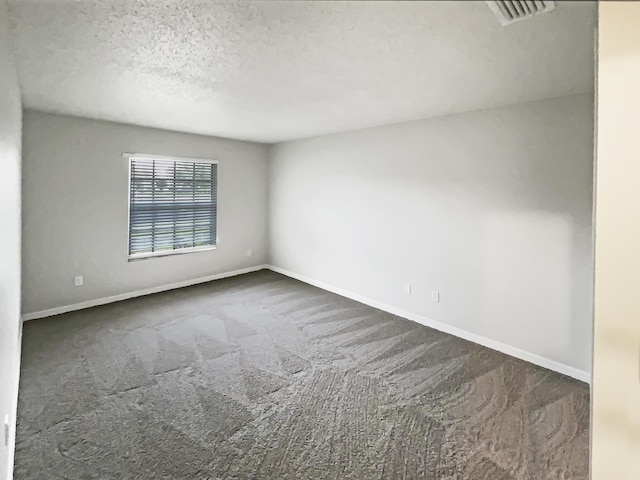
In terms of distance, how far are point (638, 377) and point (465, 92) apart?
86.0 inches

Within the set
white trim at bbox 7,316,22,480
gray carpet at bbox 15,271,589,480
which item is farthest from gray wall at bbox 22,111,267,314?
white trim at bbox 7,316,22,480

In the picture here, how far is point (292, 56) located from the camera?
73.6 inches

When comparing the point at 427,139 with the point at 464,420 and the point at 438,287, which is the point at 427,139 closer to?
the point at 438,287

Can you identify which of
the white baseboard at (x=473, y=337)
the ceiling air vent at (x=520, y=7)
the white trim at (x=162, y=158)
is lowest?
the white baseboard at (x=473, y=337)

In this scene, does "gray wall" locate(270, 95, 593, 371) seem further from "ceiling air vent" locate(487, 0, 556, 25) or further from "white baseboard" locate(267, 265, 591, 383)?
"ceiling air vent" locate(487, 0, 556, 25)

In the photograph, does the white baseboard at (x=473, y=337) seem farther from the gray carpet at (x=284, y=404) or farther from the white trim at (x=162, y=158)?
the white trim at (x=162, y=158)

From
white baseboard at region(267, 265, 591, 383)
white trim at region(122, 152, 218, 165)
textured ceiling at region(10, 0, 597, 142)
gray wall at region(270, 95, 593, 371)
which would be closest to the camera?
textured ceiling at region(10, 0, 597, 142)

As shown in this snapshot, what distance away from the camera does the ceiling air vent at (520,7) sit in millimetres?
521

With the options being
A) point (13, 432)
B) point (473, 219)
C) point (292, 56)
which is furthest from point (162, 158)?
point (473, 219)

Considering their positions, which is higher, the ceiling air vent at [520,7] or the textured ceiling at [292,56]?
the textured ceiling at [292,56]

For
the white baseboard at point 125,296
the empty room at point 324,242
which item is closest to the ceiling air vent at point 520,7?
the empty room at point 324,242

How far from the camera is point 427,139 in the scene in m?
3.27

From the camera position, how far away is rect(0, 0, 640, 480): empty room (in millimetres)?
1438

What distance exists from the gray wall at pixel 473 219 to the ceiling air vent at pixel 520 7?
1.27 metres
